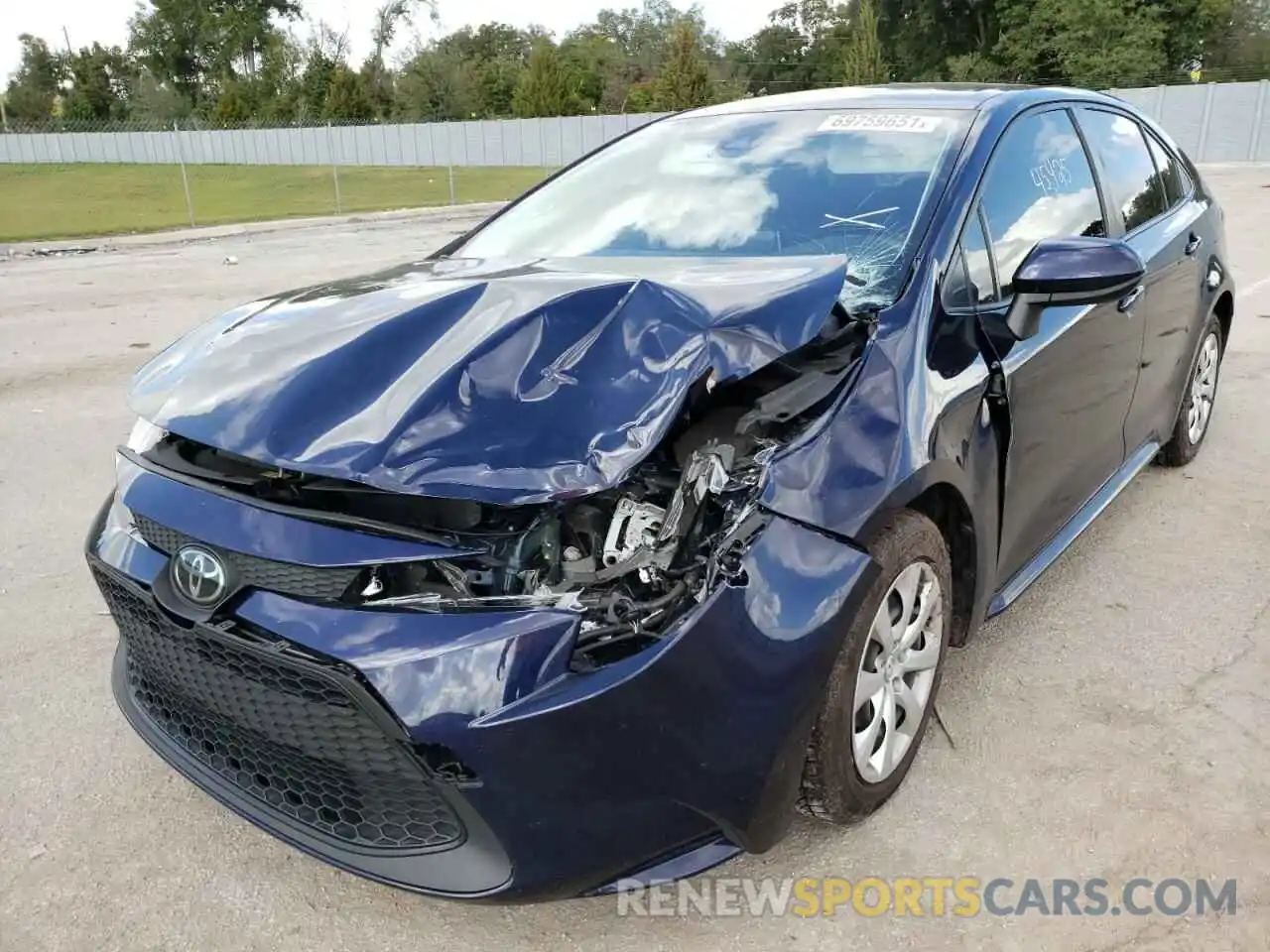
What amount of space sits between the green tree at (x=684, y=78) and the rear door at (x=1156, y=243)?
46.7m

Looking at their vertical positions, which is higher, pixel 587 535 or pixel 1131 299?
pixel 1131 299

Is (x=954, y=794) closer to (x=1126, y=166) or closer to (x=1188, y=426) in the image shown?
(x=1126, y=166)

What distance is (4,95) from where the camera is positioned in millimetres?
76188

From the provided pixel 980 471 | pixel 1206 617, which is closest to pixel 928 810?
pixel 980 471

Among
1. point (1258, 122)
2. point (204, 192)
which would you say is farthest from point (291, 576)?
point (1258, 122)

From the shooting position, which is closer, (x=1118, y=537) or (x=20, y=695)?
(x=20, y=695)

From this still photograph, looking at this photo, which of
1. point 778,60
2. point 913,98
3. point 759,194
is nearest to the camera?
point 759,194

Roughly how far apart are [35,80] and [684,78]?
58.3 meters

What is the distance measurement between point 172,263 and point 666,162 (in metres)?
12.2

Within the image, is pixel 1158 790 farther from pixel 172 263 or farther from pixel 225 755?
pixel 172 263

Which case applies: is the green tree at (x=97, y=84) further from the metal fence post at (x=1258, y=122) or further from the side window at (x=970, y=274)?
the side window at (x=970, y=274)

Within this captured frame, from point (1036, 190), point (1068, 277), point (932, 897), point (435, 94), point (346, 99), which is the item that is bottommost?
point (932, 897)

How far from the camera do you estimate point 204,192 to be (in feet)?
103

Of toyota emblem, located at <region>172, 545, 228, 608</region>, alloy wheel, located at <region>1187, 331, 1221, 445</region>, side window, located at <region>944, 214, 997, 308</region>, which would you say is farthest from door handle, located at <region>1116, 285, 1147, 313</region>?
toyota emblem, located at <region>172, 545, 228, 608</region>
